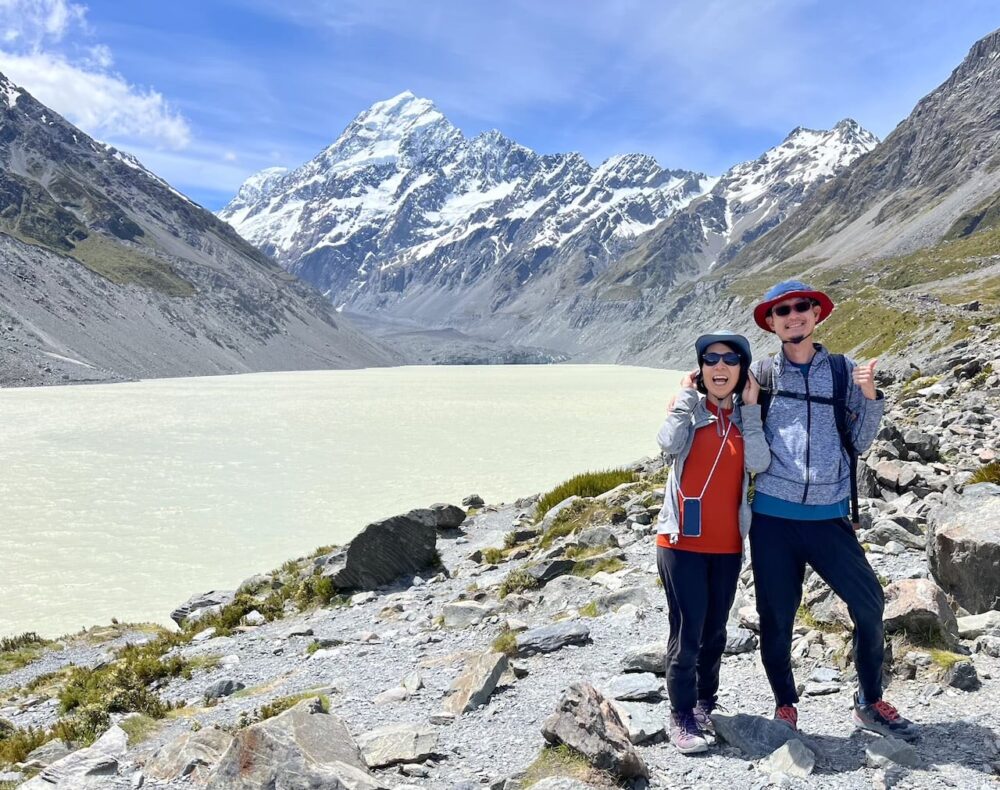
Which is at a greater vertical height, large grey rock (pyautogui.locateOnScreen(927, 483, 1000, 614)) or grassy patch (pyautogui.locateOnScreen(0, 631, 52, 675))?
large grey rock (pyautogui.locateOnScreen(927, 483, 1000, 614))

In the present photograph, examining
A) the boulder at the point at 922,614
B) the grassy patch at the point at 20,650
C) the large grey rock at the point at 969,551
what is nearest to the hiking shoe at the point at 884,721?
the boulder at the point at 922,614

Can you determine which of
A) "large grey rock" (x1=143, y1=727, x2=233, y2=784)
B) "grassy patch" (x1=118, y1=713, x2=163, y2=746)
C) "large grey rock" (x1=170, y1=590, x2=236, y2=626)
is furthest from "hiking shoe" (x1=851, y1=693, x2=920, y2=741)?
"large grey rock" (x1=170, y1=590, x2=236, y2=626)

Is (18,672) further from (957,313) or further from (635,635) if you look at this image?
(957,313)

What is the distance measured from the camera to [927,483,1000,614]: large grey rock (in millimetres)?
6977

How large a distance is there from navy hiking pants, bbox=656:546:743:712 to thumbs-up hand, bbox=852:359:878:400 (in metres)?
1.68

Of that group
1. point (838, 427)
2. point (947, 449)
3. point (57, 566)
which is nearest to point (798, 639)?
point (838, 427)

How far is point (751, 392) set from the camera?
545 cm

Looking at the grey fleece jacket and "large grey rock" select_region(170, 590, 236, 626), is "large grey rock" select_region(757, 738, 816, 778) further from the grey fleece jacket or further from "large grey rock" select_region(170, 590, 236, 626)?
"large grey rock" select_region(170, 590, 236, 626)

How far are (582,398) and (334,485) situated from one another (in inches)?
2501

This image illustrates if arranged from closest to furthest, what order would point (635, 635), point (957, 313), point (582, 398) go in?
point (635, 635) < point (957, 313) < point (582, 398)

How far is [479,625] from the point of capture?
10609mm

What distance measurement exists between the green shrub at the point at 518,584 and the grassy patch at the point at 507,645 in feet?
9.48

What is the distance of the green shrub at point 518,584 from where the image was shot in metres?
11.9

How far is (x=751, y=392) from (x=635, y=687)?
3.28 m
